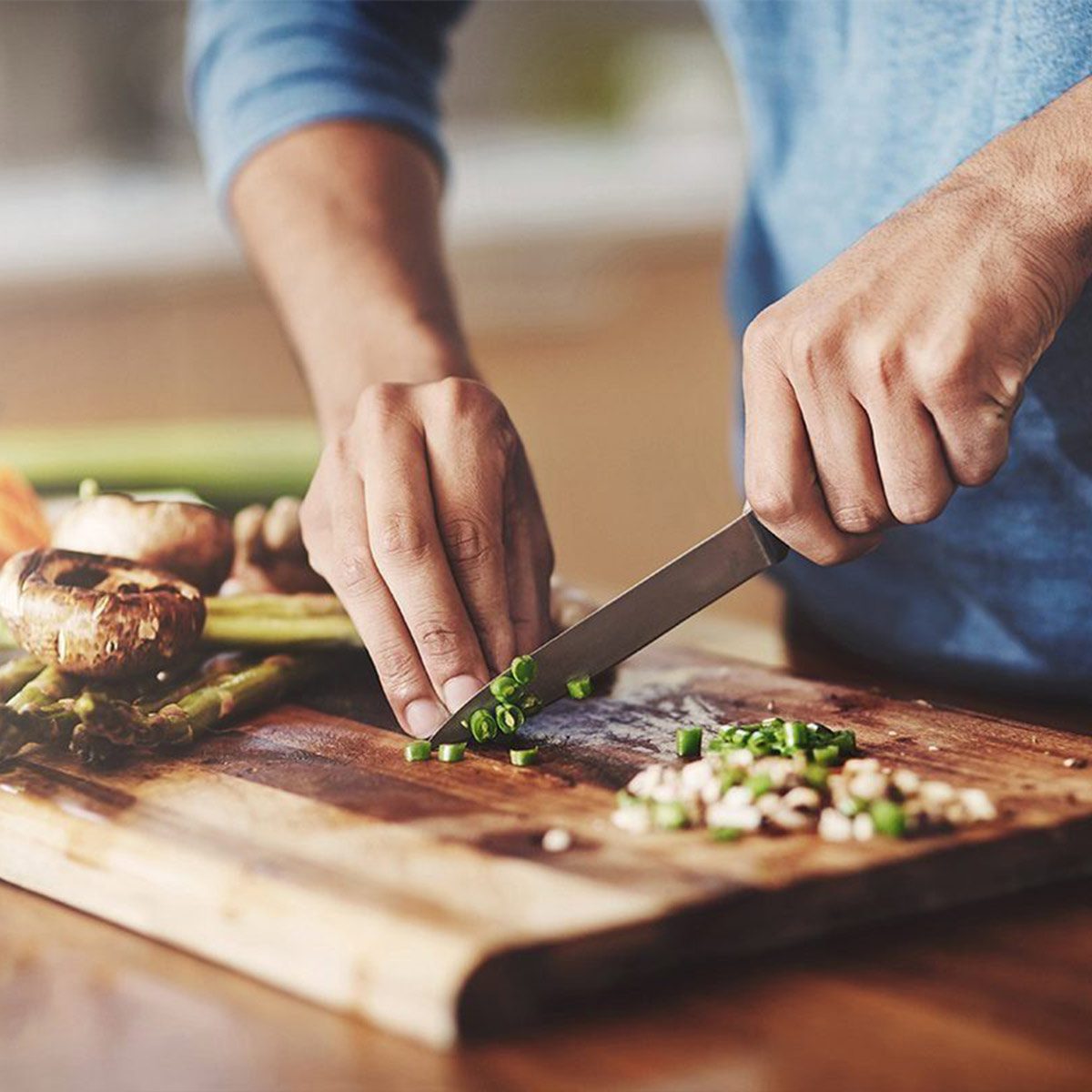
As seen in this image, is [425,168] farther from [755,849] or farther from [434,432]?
[755,849]

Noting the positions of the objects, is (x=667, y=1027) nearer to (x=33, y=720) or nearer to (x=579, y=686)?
(x=579, y=686)

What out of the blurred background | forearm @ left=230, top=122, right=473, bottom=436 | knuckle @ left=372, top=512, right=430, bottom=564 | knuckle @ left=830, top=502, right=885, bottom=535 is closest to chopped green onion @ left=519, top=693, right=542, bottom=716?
knuckle @ left=372, top=512, right=430, bottom=564

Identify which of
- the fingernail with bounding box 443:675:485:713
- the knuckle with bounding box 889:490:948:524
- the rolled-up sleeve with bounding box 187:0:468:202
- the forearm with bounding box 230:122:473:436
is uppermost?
the rolled-up sleeve with bounding box 187:0:468:202

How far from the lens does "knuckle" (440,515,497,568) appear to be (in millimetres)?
975

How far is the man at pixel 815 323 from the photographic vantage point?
31.7 inches

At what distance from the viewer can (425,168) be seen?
1344mm

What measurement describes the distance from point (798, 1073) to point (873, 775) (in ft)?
0.78

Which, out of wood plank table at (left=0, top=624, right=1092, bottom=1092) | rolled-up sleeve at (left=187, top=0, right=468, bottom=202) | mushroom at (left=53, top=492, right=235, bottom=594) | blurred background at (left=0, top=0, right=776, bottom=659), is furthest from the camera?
blurred background at (left=0, top=0, right=776, bottom=659)

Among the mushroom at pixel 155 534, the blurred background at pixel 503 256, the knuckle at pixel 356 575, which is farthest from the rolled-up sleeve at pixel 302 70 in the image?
the blurred background at pixel 503 256

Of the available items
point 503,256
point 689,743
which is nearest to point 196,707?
point 689,743

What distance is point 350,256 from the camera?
48.2 inches

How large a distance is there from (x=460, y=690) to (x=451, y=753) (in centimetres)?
7

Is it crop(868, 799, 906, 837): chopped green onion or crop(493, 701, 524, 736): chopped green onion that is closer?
crop(868, 799, 906, 837): chopped green onion

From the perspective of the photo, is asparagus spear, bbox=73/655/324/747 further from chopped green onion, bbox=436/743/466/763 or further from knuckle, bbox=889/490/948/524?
knuckle, bbox=889/490/948/524
